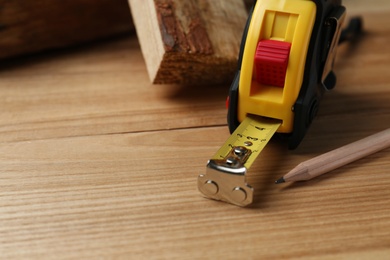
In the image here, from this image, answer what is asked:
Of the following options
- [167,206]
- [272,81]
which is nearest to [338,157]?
[272,81]

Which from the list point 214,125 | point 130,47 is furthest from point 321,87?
point 130,47

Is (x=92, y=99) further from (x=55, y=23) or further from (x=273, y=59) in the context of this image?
(x=273, y=59)

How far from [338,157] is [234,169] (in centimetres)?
17

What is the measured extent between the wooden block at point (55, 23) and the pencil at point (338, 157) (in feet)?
1.90

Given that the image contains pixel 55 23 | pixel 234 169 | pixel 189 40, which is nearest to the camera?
pixel 234 169

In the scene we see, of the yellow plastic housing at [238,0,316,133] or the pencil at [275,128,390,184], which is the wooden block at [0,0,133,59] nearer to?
the yellow plastic housing at [238,0,316,133]

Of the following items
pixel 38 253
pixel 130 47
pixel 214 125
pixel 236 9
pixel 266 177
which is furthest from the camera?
pixel 130 47

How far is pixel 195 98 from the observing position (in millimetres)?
933

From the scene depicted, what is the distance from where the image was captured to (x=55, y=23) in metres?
1.07

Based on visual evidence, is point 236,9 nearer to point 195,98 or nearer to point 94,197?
point 195,98

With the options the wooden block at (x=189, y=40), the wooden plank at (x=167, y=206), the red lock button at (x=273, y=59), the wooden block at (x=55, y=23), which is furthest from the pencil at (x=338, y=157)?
the wooden block at (x=55, y=23)

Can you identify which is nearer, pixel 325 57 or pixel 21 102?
pixel 325 57

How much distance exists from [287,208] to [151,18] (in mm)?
421

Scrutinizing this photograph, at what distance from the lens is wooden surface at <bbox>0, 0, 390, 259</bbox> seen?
2.07 feet
